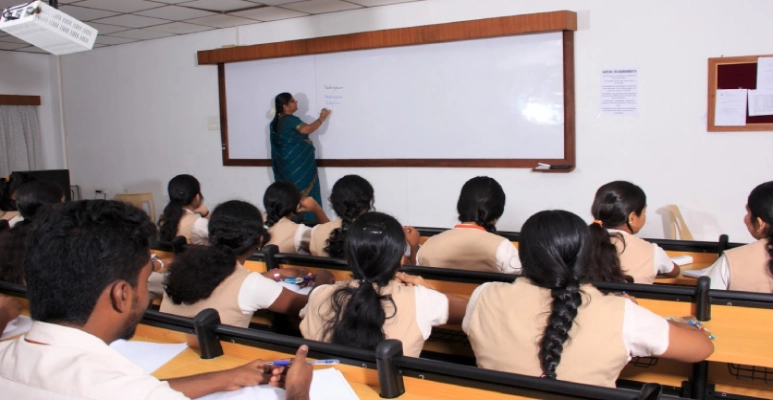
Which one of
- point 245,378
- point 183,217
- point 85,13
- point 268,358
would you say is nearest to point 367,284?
point 268,358

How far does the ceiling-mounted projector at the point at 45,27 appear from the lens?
8.61 feet

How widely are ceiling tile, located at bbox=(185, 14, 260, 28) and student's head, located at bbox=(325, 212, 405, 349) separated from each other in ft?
14.5

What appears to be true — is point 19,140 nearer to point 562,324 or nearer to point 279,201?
point 279,201

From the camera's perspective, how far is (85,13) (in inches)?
210

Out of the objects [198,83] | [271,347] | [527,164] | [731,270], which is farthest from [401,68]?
[271,347]

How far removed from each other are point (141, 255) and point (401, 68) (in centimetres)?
439

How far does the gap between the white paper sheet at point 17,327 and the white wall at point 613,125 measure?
3622 millimetres

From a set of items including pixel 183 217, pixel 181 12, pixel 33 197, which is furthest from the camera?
pixel 181 12

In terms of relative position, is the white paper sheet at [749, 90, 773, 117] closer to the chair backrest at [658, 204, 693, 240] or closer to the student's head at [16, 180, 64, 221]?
the chair backrest at [658, 204, 693, 240]

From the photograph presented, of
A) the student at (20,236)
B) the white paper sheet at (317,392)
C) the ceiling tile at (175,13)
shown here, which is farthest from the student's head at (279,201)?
the ceiling tile at (175,13)

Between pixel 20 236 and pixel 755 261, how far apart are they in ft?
8.91

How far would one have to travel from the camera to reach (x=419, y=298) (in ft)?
5.78

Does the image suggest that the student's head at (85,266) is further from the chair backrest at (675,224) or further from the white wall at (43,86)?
the white wall at (43,86)

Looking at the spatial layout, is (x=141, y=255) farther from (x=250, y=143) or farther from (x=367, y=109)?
(x=250, y=143)
